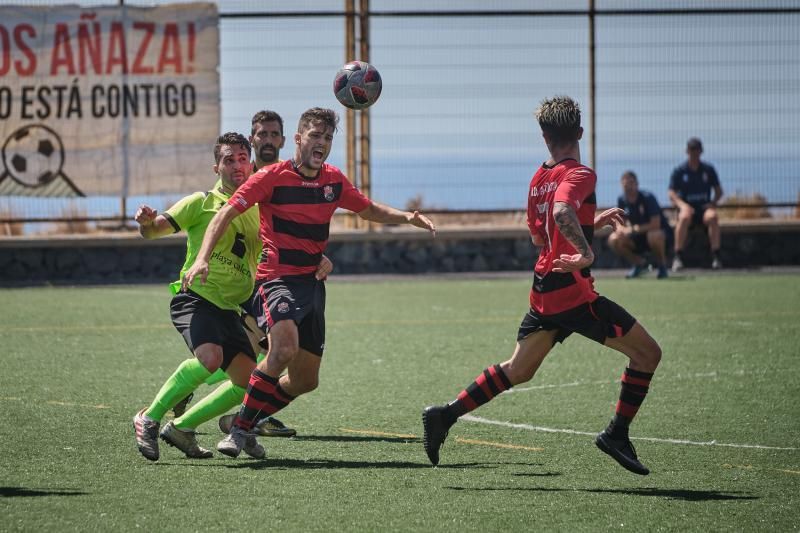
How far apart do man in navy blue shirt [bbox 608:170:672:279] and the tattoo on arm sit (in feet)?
43.7

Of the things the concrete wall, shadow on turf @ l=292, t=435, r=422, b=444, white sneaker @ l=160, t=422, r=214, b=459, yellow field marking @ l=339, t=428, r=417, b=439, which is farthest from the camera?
the concrete wall

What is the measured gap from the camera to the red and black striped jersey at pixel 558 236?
659 centimetres

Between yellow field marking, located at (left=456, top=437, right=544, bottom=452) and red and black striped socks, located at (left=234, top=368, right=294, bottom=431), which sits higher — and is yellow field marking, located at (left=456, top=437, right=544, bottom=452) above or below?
below

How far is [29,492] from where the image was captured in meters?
5.91

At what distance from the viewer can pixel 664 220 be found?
20.1 metres

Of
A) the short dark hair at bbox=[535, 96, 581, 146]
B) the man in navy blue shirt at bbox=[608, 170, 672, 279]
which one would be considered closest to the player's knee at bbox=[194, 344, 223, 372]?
the short dark hair at bbox=[535, 96, 581, 146]

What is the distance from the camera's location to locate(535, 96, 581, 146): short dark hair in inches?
263

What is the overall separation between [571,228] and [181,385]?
2.31 m

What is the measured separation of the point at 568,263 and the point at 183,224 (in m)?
2.31

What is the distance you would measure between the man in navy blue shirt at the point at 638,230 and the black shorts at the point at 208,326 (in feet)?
42.2

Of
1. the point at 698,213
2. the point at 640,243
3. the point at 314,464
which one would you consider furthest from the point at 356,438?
the point at 698,213

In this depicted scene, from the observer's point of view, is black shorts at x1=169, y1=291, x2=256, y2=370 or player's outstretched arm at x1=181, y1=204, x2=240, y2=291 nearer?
player's outstretched arm at x1=181, y1=204, x2=240, y2=291

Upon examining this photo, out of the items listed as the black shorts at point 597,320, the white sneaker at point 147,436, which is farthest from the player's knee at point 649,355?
the white sneaker at point 147,436

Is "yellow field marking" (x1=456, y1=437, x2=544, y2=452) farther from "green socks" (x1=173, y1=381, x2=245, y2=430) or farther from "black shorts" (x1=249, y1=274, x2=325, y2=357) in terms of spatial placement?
"green socks" (x1=173, y1=381, x2=245, y2=430)
